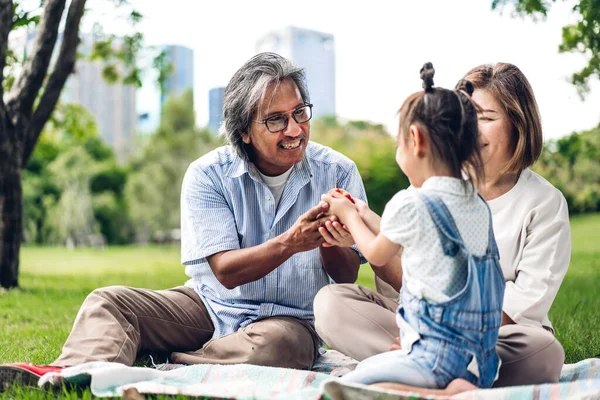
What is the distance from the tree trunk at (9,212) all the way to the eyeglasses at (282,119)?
15.8 feet

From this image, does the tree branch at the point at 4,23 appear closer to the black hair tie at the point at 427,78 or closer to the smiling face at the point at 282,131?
the smiling face at the point at 282,131

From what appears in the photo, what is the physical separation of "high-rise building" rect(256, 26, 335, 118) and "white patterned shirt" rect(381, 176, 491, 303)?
62963 mm

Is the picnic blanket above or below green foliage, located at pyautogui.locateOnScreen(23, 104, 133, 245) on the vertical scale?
above

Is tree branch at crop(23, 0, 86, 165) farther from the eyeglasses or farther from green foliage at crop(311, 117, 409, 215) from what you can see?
green foliage at crop(311, 117, 409, 215)

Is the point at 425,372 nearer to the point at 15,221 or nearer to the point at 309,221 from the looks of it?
the point at 309,221

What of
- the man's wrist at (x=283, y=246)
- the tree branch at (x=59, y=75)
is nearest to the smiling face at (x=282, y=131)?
the man's wrist at (x=283, y=246)

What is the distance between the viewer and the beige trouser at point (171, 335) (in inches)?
127

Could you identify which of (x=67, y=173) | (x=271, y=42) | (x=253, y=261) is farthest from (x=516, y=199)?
(x=271, y=42)

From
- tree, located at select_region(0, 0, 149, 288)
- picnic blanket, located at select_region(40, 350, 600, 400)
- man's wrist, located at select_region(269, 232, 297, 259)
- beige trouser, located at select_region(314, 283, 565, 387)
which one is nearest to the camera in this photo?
picnic blanket, located at select_region(40, 350, 600, 400)

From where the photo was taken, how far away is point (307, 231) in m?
3.23

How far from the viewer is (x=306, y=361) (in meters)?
3.57

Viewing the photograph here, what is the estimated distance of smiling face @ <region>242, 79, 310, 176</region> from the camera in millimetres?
3590

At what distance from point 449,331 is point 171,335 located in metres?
1.68

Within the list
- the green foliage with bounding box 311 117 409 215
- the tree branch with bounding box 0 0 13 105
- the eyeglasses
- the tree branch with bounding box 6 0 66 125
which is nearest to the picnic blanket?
the eyeglasses
